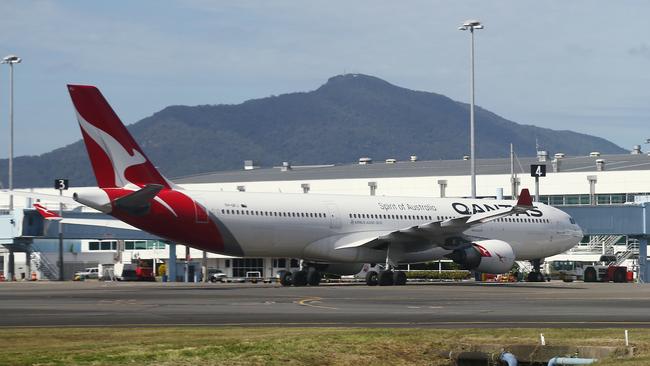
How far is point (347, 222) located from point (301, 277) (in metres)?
3.43

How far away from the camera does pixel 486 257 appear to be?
56125 millimetres

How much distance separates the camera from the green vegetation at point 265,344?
61.0ft

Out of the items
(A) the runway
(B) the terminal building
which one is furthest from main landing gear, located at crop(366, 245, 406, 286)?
(B) the terminal building

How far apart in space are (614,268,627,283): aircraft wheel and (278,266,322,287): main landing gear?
20811 mm

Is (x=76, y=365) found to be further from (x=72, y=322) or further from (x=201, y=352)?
(x=72, y=322)

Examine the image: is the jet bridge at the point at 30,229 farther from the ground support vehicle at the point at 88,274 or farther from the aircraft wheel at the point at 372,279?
the aircraft wheel at the point at 372,279

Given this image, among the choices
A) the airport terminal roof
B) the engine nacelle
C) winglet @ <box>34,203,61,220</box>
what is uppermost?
the airport terminal roof

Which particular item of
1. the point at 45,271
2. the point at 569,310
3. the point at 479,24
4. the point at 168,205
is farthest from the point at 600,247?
the point at 569,310

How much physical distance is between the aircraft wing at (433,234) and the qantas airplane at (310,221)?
1.9 inches

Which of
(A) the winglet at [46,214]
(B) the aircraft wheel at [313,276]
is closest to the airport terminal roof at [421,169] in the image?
(A) the winglet at [46,214]

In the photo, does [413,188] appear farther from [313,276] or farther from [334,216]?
[334,216]

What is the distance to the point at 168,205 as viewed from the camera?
159 ft

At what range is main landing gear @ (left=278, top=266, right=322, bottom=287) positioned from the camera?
55844 millimetres

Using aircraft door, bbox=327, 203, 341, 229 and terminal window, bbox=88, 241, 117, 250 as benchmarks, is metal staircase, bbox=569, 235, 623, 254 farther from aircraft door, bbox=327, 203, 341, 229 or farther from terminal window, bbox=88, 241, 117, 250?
terminal window, bbox=88, 241, 117, 250
